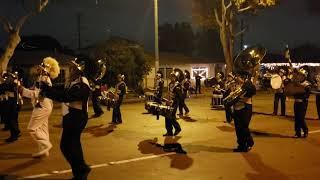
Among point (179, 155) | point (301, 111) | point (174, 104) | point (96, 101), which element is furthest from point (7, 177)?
point (96, 101)

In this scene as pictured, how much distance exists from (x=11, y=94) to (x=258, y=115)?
10632 mm

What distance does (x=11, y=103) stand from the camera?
51.0ft

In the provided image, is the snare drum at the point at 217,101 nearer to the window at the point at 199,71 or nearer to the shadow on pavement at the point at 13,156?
the shadow on pavement at the point at 13,156

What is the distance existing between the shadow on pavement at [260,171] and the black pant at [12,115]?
6452mm

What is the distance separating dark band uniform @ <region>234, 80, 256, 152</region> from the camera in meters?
13.2

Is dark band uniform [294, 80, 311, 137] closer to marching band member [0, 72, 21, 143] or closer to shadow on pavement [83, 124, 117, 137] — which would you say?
shadow on pavement [83, 124, 117, 137]

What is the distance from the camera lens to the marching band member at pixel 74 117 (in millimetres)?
9422

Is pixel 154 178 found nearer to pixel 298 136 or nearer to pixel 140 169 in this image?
pixel 140 169

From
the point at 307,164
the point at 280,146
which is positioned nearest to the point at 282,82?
the point at 280,146

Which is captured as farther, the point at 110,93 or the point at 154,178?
the point at 110,93

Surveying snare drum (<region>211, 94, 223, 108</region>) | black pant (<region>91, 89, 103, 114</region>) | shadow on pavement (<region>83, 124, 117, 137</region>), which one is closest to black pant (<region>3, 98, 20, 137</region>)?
shadow on pavement (<region>83, 124, 117, 137</region>)

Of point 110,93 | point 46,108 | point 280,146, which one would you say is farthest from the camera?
point 110,93

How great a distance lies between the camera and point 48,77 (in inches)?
460

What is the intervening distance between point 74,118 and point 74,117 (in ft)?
0.06
